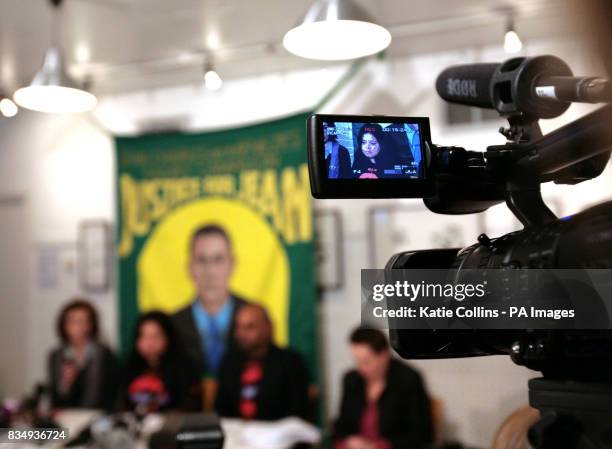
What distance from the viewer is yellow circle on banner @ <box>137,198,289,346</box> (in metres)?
3.53

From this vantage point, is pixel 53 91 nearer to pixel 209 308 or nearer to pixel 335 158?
pixel 335 158

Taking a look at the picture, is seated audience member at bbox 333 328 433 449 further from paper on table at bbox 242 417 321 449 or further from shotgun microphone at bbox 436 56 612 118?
shotgun microphone at bbox 436 56 612 118

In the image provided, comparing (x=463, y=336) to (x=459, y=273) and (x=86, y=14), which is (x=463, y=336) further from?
(x=86, y=14)

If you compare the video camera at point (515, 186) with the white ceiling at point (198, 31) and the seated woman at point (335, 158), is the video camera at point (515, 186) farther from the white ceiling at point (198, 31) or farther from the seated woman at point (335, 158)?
the white ceiling at point (198, 31)

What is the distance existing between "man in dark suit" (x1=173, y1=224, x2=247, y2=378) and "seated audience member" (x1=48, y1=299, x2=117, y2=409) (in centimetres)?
53

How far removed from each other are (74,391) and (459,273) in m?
3.49

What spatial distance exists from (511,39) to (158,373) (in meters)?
2.44

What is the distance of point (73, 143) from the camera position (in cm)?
410

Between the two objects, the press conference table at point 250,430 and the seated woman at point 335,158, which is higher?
the seated woman at point 335,158

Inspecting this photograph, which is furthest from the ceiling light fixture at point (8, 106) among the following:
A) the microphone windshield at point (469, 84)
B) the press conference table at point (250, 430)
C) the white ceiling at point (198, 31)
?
the microphone windshield at point (469, 84)

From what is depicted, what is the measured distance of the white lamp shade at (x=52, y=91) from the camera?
185 centimetres

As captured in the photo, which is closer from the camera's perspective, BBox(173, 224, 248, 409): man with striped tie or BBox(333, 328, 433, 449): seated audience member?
BBox(333, 328, 433, 449): seated audience member

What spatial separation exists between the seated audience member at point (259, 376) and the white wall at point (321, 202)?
0.80 feet

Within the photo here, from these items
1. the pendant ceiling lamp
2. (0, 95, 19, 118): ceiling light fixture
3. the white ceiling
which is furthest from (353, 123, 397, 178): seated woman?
the white ceiling
